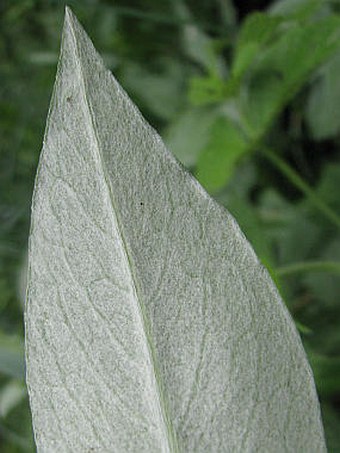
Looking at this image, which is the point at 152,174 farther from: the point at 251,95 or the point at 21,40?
the point at 21,40

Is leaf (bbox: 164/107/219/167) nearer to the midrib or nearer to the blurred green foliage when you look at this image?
the blurred green foliage

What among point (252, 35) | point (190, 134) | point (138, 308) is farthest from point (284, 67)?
point (138, 308)

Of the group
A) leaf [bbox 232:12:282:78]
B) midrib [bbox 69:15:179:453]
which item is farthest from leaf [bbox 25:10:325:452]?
leaf [bbox 232:12:282:78]

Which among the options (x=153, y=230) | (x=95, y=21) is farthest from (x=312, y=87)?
(x=153, y=230)

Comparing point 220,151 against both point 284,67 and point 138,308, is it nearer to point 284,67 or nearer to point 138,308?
point 284,67

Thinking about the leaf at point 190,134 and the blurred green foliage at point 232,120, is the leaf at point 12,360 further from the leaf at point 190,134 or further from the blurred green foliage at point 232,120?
the leaf at point 190,134

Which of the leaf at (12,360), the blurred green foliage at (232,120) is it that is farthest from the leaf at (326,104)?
the leaf at (12,360)
